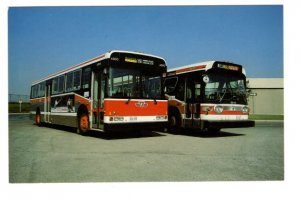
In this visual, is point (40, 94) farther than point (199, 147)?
Yes

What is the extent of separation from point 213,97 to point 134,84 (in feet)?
9.48

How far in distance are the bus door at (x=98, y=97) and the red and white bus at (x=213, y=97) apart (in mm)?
3486

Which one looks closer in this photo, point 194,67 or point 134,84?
point 134,84

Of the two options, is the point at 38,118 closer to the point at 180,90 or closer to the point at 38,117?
the point at 38,117

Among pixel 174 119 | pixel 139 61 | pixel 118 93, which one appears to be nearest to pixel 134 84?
pixel 118 93

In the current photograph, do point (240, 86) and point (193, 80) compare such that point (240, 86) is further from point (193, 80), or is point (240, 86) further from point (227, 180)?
point (227, 180)

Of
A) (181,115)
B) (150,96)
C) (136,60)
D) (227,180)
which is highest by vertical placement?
(136,60)

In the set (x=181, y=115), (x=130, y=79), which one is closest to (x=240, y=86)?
(x=181, y=115)

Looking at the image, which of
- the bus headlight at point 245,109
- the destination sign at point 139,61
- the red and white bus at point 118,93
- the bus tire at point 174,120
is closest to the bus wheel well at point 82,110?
the red and white bus at point 118,93

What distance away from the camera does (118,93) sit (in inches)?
401

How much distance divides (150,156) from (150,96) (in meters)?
3.72

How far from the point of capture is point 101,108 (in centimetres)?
1048

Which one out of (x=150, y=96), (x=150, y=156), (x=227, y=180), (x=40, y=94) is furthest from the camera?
(x=40, y=94)

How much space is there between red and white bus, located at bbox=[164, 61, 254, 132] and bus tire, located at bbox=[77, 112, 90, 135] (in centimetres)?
372
